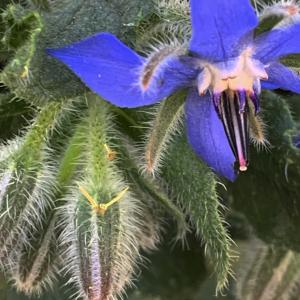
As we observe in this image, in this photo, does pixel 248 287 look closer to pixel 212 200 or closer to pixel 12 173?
pixel 212 200

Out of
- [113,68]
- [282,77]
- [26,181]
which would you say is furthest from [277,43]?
[26,181]

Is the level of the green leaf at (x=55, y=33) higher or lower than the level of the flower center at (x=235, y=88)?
higher

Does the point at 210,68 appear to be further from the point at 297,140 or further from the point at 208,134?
the point at 297,140

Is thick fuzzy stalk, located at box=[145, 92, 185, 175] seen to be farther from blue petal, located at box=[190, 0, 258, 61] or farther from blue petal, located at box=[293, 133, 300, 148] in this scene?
blue petal, located at box=[293, 133, 300, 148]

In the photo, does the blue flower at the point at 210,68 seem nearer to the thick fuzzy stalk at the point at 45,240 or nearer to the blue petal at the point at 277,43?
the blue petal at the point at 277,43

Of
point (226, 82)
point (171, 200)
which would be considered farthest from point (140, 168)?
point (226, 82)

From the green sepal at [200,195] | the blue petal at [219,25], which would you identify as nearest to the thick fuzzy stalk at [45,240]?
the green sepal at [200,195]

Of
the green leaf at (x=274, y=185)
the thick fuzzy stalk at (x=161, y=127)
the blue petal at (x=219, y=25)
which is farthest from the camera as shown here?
the green leaf at (x=274, y=185)
